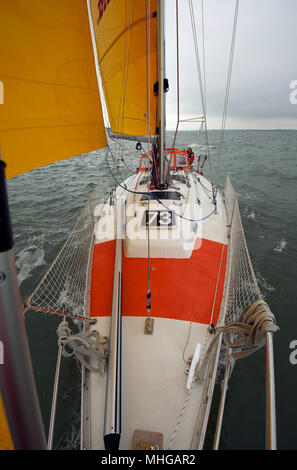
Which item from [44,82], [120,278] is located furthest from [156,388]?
[44,82]

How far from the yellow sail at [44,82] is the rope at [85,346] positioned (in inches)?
50.7

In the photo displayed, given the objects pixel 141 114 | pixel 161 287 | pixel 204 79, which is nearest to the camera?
pixel 161 287

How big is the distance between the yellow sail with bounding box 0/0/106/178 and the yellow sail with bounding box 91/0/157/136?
48.0 inches

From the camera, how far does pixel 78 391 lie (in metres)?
2.76

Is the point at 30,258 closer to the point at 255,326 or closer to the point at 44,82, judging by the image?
the point at 44,82

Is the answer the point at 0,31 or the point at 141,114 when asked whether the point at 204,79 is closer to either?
the point at 141,114

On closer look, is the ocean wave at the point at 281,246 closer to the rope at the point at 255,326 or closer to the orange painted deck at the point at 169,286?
→ the orange painted deck at the point at 169,286

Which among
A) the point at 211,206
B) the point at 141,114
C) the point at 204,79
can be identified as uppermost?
the point at 204,79

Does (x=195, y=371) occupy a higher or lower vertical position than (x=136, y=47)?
lower

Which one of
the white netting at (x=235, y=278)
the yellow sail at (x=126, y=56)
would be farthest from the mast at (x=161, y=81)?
the white netting at (x=235, y=278)

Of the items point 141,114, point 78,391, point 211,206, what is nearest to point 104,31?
point 141,114

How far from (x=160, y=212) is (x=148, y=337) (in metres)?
1.89

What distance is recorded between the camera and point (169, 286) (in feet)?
9.73

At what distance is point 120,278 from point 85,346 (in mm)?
1082
